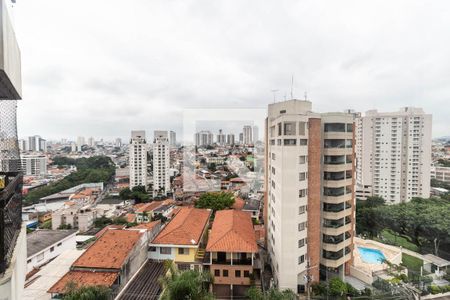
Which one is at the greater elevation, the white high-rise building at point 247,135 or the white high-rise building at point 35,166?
the white high-rise building at point 247,135

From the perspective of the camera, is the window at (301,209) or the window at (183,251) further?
the window at (183,251)

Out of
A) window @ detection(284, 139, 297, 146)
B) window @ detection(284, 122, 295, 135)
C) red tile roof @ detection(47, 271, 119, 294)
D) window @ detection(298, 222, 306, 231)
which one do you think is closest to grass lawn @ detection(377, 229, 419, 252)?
window @ detection(298, 222, 306, 231)

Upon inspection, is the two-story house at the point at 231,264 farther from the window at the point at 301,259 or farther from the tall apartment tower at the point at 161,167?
the tall apartment tower at the point at 161,167

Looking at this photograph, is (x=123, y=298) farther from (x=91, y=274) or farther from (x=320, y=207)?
(x=320, y=207)

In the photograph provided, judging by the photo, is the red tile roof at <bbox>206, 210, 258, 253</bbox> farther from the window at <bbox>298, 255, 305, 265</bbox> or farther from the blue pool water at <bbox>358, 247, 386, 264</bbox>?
the blue pool water at <bbox>358, 247, 386, 264</bbox>

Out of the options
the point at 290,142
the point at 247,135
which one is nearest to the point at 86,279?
the point at 290,142

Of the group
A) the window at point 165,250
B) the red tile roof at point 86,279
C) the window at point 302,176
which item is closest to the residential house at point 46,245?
the red tile roof at point 86,279
